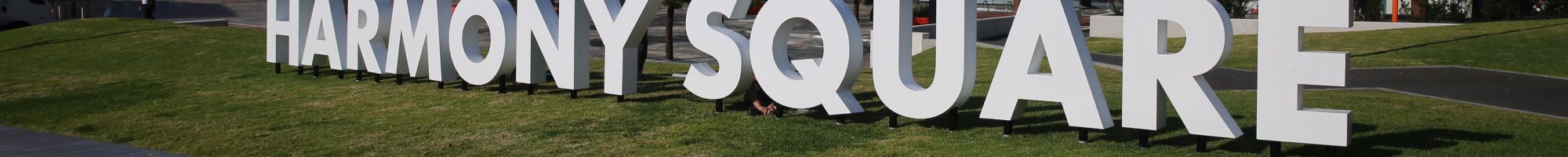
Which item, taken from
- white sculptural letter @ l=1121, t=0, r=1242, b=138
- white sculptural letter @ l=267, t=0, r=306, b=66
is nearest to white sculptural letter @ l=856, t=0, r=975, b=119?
white sculptural letter @ l=1121, t=0, r=1242, b=138

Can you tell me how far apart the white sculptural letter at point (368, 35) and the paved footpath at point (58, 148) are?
354 centimetres

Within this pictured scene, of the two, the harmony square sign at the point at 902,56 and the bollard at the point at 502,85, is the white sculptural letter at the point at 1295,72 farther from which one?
the bollard at the point at 502,85

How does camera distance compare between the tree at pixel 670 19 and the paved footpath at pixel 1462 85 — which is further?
the tree at pixel 670 19

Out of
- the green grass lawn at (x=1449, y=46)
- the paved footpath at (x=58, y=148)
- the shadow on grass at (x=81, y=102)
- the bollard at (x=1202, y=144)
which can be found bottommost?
the paved footpath at (x=58, y=148)

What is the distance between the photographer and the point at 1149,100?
36.1 ft

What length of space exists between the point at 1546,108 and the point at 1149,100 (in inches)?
186

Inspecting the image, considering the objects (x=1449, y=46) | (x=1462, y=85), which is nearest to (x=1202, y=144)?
(x=1462, y=85)

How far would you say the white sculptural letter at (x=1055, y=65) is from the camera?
11.1 meters

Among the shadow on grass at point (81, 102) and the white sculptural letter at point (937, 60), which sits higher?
the white sculptural letter at point (937, 60)

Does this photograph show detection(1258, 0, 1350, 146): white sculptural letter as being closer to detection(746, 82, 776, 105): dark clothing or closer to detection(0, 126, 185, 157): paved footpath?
detection(746, 82, 776, 105): dark clothing

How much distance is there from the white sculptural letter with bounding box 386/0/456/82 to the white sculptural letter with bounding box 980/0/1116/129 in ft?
21.9

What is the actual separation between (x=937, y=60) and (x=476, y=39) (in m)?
5.95

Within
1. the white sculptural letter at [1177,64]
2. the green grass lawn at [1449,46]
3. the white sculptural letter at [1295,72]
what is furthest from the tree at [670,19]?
the white sculptural letter at [1295,72]

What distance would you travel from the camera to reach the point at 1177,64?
35.1 feet
